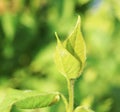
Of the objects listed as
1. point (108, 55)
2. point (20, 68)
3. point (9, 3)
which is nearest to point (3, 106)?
point (108, 55)

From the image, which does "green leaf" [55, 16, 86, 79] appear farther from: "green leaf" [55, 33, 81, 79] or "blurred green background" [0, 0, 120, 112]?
"blurred green background" [0, 0, 120, 112]

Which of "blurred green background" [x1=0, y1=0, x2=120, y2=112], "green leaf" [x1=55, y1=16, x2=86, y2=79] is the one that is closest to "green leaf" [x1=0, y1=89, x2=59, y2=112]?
"green leaf" [x1=55, y1=16, x2=86, y2=79]

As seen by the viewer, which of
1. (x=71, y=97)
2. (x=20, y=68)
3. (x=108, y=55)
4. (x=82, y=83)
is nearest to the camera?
(x=71, y=97)

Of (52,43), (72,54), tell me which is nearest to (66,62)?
(72,54)

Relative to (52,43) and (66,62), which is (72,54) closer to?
(66,62)

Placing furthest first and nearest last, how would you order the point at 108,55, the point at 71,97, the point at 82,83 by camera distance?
1. the point at 108,55
2. the point at 82,83
3. the point at 71,97

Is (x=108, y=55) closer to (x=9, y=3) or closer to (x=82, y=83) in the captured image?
(x=82, y=83)
